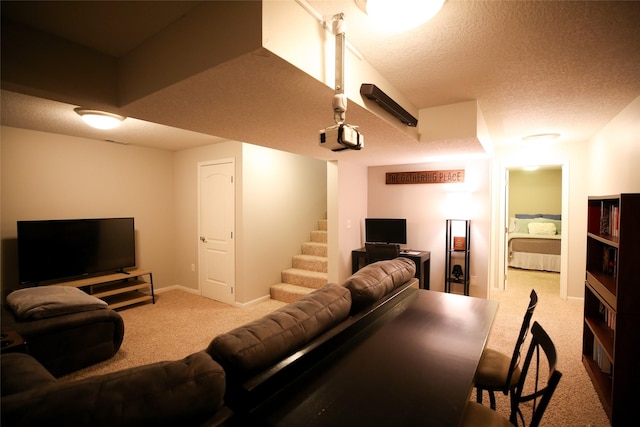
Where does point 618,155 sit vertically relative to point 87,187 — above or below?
above

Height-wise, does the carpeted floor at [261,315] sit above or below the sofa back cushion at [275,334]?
below

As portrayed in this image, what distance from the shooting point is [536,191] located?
25.4 ft

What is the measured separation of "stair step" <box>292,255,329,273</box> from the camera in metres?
4.70

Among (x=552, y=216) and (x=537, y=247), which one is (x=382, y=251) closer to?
(x=537, y=247)

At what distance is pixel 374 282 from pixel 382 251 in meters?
2.38

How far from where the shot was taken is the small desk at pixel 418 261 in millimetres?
4113

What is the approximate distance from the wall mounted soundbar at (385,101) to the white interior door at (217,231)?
2665 millimetres

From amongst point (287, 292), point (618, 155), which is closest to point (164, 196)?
point (287, 292)

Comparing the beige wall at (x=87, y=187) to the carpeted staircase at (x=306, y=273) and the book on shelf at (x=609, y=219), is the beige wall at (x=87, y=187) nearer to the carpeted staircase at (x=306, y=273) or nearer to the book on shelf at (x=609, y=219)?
the carpeted staircase at (x=306, y=273)

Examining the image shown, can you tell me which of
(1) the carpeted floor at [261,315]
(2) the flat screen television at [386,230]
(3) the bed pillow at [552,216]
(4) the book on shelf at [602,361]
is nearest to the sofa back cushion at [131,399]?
(1) the carpeted floor at [261,315]

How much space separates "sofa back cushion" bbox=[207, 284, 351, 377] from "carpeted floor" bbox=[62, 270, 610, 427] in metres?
1.61

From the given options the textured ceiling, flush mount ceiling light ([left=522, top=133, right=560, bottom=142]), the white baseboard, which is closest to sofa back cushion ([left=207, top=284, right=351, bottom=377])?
the textured ceiling

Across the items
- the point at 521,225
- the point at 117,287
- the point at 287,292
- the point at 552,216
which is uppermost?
the point at 552,216

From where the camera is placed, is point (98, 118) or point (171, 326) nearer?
point (98, 118)
